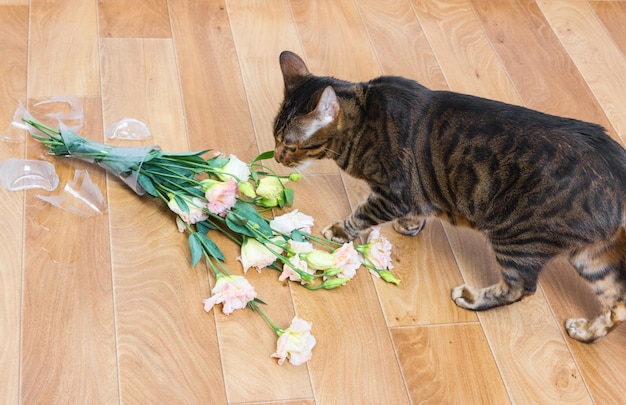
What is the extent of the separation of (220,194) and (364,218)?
0.40 metres

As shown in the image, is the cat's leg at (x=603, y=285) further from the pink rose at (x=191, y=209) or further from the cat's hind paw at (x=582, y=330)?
the pink rose at (x=191, y=209)

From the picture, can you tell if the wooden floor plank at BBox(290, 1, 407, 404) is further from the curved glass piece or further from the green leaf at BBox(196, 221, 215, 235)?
the curved glass piece

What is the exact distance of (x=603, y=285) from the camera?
2.01m

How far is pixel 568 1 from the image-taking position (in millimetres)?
3217

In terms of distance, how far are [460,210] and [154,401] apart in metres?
0.89

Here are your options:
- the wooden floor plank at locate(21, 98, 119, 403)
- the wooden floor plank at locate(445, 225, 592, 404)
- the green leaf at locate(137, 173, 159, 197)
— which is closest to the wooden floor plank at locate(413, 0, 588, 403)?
the wooden floor plank at locate(445, 225, 592, 404)

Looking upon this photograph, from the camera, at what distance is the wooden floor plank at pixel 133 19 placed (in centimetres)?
269

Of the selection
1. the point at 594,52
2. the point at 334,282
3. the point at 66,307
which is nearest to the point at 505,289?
the point at 334,282

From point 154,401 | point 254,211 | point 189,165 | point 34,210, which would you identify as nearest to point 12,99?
point 34,210

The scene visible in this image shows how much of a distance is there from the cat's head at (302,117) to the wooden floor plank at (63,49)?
700 millimetres

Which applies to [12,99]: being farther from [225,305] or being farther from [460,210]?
[460,210]

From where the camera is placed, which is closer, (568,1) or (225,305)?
(225,305)

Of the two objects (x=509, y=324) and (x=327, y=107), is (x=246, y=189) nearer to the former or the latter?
(x=327, y=107)

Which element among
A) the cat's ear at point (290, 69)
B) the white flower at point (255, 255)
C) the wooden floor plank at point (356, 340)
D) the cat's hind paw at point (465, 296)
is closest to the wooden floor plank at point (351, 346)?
the wooden floor plank at point (356, 340)
